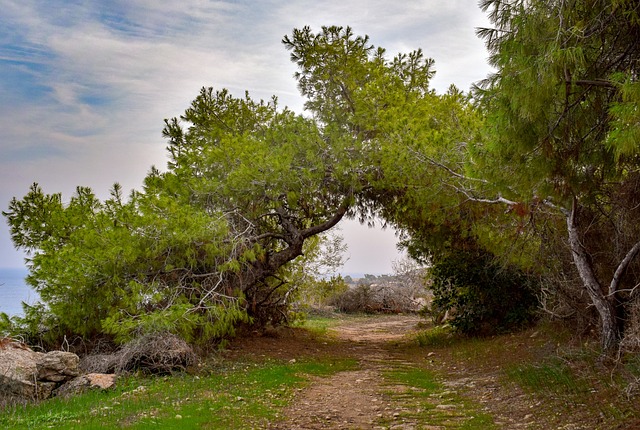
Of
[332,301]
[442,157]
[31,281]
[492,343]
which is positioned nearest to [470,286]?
[492,343]

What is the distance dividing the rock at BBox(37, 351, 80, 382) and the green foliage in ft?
33.2

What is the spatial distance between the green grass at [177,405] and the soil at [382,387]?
19.6 inches

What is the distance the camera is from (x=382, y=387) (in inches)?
410

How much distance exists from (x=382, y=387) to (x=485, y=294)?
6404mm

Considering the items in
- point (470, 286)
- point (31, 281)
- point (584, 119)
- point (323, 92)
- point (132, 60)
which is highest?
point (132, 60)

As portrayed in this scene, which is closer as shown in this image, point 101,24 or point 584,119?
point 584,119

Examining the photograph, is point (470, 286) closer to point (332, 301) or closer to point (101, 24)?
point (101, 24)

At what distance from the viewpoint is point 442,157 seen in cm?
1268

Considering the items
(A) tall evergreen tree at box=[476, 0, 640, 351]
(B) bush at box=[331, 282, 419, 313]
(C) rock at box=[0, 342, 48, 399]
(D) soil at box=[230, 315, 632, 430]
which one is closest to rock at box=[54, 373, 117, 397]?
(C) rock at box=[0, 342, 48, 399]

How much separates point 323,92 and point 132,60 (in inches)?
214

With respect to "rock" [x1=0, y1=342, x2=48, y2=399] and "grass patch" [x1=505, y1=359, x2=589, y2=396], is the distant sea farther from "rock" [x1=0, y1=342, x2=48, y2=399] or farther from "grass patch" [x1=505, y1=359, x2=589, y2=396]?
"grass patch" [x1=505, y1=359, x2=589, y2=396]

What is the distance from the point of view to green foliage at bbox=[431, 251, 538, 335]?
15.3m

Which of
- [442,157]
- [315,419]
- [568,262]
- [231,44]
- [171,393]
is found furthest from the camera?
[231,44]

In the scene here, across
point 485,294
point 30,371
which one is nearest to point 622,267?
point 485,294
